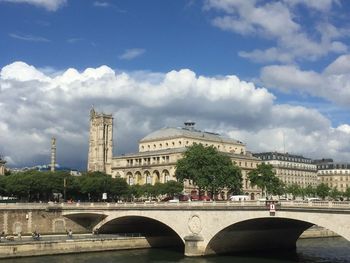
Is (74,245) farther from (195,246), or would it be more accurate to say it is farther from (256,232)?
(256,232)

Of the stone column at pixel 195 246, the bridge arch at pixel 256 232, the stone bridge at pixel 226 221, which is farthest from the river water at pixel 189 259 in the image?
the stone bridge at pixel 226 221

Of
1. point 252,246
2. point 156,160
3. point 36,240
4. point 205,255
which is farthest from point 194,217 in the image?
point 156,160

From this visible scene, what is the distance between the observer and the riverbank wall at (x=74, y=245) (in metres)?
73.9

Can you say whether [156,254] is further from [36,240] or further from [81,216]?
[81,216]

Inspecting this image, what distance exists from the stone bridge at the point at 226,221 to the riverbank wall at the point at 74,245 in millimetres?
3350

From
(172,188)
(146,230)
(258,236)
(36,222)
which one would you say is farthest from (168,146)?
(258,236)

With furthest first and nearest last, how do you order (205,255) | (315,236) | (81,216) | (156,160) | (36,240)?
(156,160) → (315,236) → (81,216) → (36,240) → (205,255)

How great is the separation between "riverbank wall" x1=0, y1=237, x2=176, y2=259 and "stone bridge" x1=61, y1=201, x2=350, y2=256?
11.0 feet

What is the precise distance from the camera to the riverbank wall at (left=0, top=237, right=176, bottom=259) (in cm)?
7388

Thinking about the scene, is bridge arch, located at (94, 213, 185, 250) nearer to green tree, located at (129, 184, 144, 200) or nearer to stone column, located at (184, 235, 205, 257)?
stone column, located at (184, 235, 205, 257)

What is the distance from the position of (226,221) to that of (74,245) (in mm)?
22905

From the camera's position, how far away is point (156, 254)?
262ft

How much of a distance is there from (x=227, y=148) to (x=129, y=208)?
112 metres

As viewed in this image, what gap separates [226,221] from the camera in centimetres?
7162
